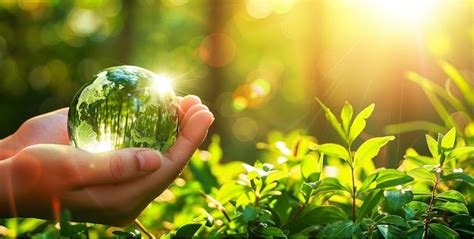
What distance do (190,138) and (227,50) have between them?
13980 millimetres

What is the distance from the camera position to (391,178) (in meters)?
1.55

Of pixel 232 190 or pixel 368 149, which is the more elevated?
pixel 368 149

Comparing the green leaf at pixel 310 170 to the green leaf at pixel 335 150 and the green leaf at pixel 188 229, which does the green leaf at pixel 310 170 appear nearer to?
the green leaf at pixel 335 150

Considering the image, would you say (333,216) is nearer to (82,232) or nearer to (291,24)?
(82,232)

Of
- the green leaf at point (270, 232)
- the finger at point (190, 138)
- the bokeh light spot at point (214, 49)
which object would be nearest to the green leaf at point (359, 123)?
the green leaf at point (270, 232)

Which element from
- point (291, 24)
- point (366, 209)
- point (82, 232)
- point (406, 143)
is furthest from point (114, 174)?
point (291, 24)

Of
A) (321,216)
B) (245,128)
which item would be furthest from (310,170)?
(245,128)

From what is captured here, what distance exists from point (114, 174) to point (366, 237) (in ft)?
2.20

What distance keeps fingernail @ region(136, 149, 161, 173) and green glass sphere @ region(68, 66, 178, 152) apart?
0.24 metres

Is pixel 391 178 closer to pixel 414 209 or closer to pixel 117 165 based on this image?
pixel 414 209

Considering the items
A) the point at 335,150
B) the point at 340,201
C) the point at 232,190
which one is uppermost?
the point at 335,150

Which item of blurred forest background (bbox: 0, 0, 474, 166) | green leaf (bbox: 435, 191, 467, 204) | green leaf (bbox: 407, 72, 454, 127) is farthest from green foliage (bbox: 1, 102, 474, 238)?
blurred forest background (bbox: 0, 0, 474, 166)

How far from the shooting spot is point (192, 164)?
7.34 ft

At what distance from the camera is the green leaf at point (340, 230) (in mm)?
1478
